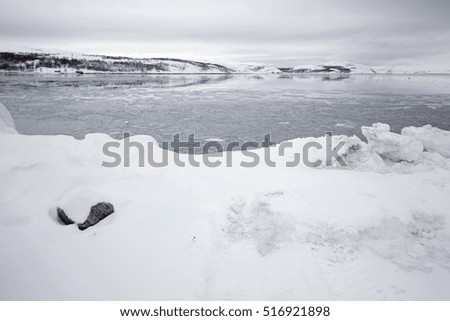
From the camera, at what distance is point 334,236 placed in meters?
4.81

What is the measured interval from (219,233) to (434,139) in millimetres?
8632

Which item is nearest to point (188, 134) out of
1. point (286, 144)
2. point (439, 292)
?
point (286, 144)

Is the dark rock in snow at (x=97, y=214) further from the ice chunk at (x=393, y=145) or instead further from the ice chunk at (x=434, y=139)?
the ice chunk at (x=434, y=139)

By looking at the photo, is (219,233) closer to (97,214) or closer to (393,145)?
(97,214)

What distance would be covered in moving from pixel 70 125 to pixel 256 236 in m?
12.5

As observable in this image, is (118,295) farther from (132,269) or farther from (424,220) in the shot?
(424,220)

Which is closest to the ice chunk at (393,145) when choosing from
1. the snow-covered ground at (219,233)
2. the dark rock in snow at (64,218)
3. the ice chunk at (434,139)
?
the ice chunk at (434,139)

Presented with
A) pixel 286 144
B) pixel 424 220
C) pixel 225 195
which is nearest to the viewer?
pixel 424 220

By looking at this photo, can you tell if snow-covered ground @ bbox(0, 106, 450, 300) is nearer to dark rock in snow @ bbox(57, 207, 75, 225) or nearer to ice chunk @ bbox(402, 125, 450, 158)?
dark rock in snow @ bbox(57, 207, 75, 225)

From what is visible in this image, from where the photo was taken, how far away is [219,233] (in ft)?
16.5

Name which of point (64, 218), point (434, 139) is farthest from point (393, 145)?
point (64, 218)

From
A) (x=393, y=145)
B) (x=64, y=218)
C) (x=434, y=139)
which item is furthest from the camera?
(x=434, y=139)

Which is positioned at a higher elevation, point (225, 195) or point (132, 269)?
point (225, 195)

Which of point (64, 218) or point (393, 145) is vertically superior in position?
point (393, 145)
